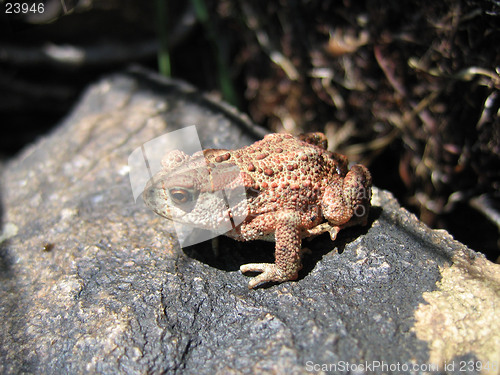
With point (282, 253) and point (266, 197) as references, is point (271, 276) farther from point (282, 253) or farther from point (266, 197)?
point (266, 197)

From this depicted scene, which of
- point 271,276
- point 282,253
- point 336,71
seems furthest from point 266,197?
point 336,71

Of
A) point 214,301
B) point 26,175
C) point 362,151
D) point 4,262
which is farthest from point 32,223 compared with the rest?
point 362,151

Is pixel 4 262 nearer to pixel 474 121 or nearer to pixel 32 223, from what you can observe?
pixel 32 223

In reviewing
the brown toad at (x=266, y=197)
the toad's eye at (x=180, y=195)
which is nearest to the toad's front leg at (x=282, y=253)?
the brown toad at (x=266, y=197)

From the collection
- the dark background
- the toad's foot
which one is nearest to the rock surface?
the toad's foot

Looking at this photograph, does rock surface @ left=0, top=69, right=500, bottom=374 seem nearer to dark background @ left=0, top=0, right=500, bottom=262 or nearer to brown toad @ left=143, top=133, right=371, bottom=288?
brown toad @ left=143, top=133, right=371, bottom=288

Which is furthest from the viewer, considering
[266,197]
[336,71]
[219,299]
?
[336,71]
